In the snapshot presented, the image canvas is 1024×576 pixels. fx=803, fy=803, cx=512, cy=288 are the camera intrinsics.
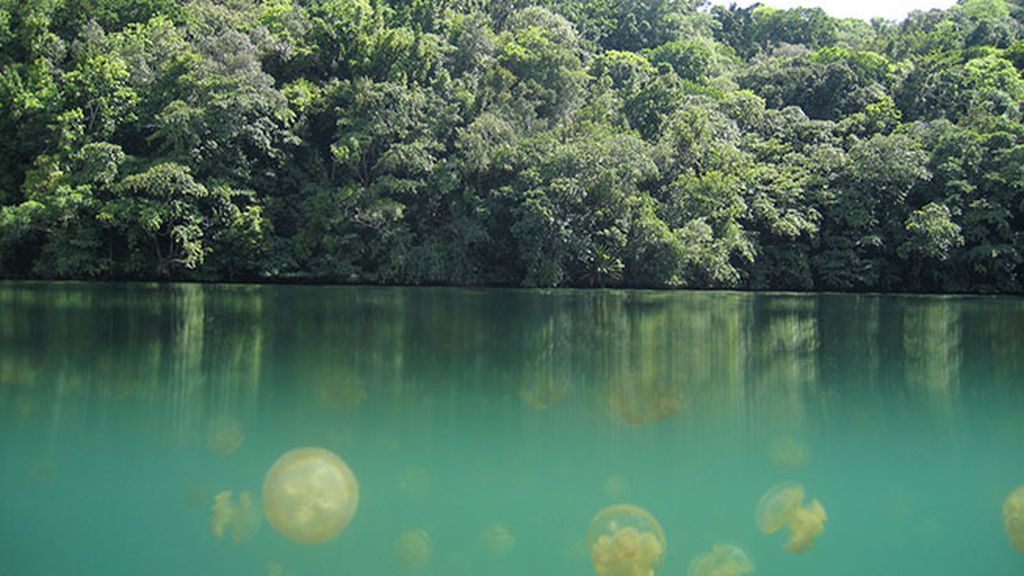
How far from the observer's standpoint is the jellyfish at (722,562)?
3145mm

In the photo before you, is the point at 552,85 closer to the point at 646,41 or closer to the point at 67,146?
the point at 67,146

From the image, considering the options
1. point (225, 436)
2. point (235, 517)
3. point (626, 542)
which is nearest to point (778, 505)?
point (626, 542)

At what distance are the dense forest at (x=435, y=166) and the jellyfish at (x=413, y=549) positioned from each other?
19.6m

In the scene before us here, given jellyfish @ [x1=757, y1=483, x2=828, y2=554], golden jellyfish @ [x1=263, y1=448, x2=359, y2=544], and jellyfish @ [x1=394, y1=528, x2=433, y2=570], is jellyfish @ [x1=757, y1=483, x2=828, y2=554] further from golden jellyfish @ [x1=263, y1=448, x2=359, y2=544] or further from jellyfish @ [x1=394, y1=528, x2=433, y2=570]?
golden jellyfish @ [x1=263, y1=448, x2=359, y2=544]

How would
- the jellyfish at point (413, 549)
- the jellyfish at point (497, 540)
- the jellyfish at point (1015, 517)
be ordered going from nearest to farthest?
the jellyfish at point (413, 549)
the jellyfish at point (497, 540)
the jellyfish at point (1015, 517)

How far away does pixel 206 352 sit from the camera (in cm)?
820

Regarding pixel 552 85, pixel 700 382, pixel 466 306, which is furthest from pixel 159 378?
pixel 552 85

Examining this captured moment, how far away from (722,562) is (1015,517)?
167cm

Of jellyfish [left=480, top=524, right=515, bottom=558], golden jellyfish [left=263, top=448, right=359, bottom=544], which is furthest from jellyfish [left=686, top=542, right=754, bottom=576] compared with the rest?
golden jellyfish [left=263, top=448, right=359, bottom=544]

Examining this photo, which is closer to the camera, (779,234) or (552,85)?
(779,234)

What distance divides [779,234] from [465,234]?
10.2 metres

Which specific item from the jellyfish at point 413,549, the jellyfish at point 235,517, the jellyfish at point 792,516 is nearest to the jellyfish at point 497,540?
the jellyfish at point 413,549

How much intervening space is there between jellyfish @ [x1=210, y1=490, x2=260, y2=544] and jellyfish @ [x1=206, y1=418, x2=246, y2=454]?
766 mm

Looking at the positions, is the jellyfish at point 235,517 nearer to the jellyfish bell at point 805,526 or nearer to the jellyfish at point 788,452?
the jellyfish bell at point 805,526
